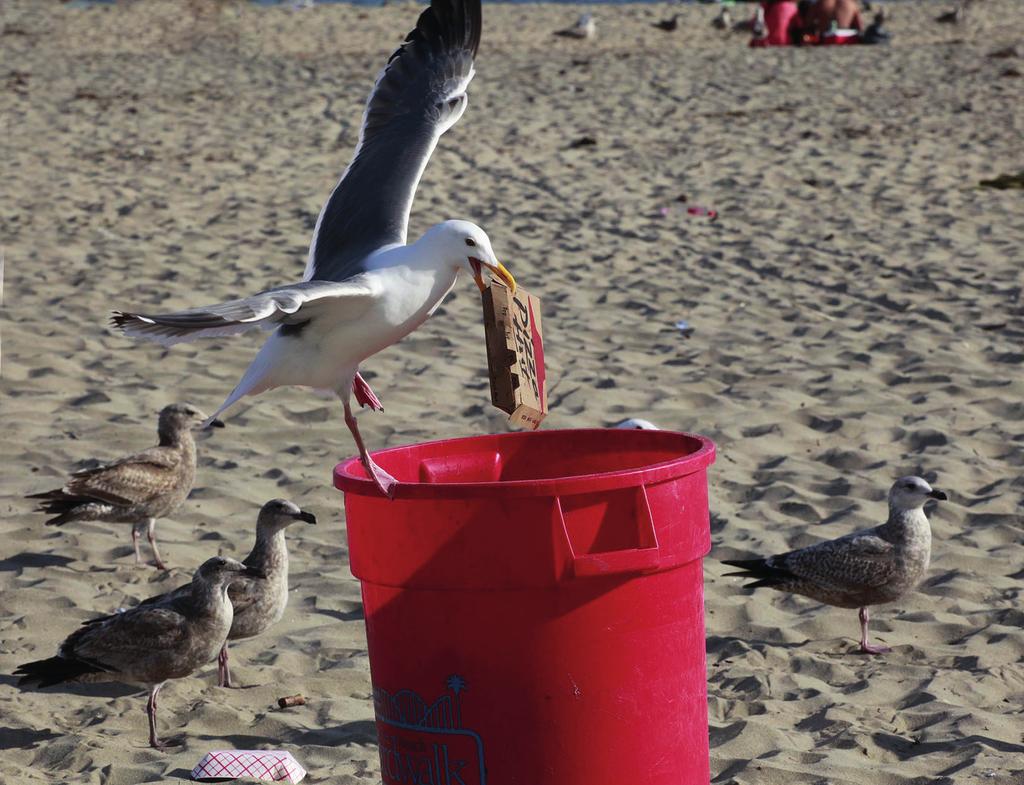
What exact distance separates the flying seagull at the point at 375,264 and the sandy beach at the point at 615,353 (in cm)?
130

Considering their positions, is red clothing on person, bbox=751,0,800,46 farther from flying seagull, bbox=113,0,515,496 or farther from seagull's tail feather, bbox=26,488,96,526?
seagull's tail feather, bbox=26,488,96,526

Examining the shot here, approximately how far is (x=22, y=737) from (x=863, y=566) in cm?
306

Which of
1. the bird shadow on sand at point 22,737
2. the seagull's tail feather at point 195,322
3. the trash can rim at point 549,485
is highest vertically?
the seagull's tail feather at point 195,322

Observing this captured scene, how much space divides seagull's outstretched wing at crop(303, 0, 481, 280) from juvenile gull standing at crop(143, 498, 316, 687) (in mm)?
1113

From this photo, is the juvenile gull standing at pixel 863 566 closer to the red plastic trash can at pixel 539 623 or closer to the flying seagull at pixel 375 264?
the flying seagull at pixel 375 264

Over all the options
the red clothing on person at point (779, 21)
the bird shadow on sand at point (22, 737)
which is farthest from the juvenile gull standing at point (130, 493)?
the red clothing on person at point (779, 21)

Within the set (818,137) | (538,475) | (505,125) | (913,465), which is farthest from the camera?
(505,125)

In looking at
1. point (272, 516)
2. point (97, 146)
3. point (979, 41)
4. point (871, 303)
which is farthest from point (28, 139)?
point (979, 41)

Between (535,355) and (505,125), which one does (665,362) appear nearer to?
(535,355)

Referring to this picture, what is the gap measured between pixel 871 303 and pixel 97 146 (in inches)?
375

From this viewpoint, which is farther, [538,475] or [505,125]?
[505,125]

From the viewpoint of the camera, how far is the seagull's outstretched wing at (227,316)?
313 centimetres

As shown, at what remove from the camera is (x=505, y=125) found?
55.2 feet

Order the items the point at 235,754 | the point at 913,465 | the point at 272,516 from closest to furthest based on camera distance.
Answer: the point at 235,754 → the point at 272,516 → the point at 913,465
